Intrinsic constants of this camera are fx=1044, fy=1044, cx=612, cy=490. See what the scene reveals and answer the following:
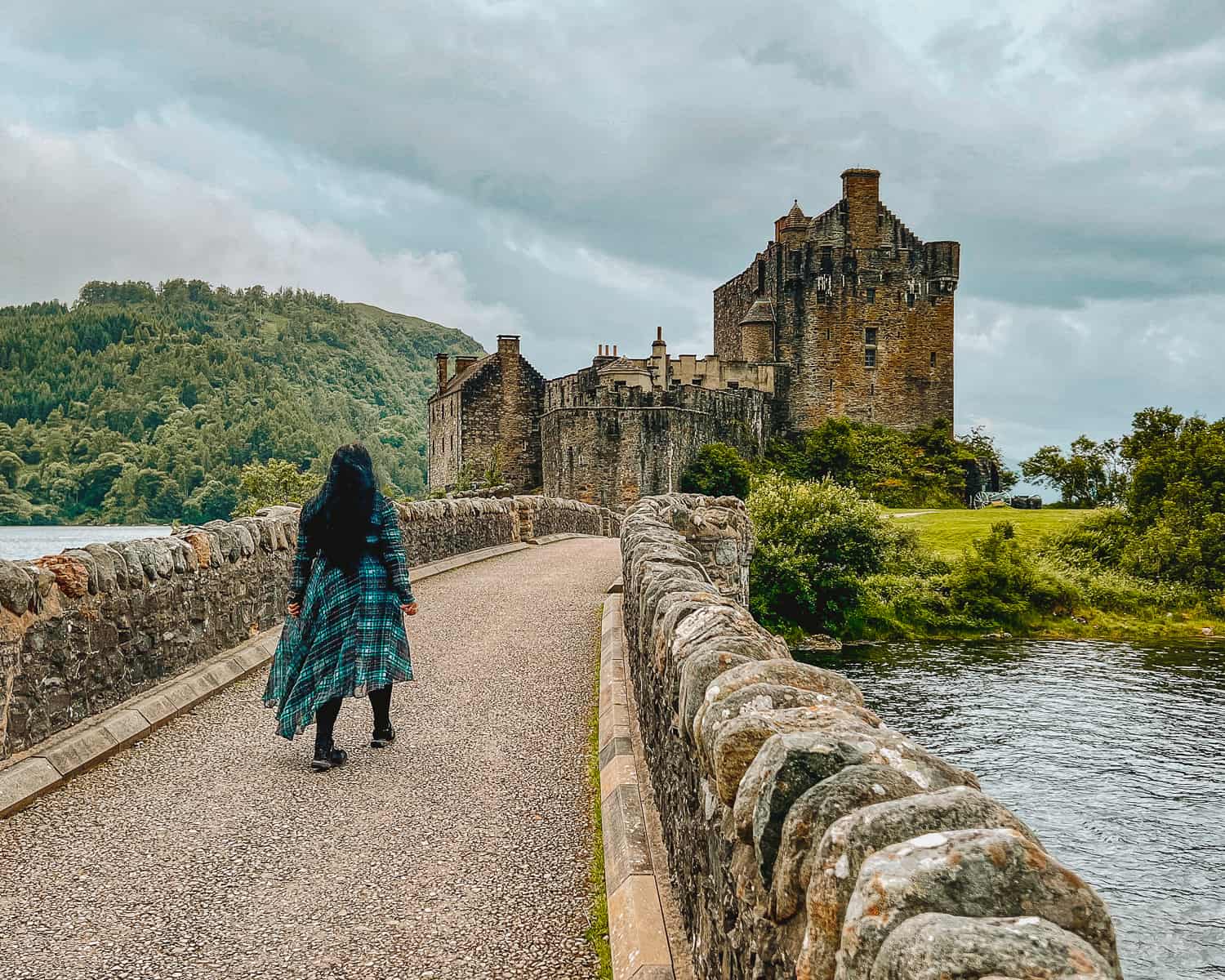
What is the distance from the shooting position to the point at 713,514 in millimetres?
17969

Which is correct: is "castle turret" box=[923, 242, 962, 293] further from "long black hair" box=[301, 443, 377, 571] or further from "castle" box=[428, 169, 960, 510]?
"long black hair" box=[301, 443, 377, 571]

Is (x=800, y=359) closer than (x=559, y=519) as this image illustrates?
No

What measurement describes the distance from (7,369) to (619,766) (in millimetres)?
101014

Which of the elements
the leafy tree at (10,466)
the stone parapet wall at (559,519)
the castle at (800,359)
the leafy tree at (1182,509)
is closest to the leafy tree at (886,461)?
the castle at (800,359)

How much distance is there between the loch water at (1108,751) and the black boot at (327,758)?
8689 millimetres

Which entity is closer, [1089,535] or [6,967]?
[6,967]

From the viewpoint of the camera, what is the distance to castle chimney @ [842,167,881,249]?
201 ft

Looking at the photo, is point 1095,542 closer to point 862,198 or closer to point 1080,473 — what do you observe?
point 1080,473

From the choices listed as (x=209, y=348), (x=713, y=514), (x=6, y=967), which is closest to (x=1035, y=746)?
(x=713, y=514)

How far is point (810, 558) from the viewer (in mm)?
28922

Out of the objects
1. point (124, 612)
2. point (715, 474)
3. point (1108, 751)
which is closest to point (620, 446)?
point (715, 474)

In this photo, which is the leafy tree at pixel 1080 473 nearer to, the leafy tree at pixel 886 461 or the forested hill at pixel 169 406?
the leafy tree at pixel 886 461

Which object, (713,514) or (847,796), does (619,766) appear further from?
(713,514)

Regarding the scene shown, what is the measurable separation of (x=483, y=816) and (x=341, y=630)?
1.50m
